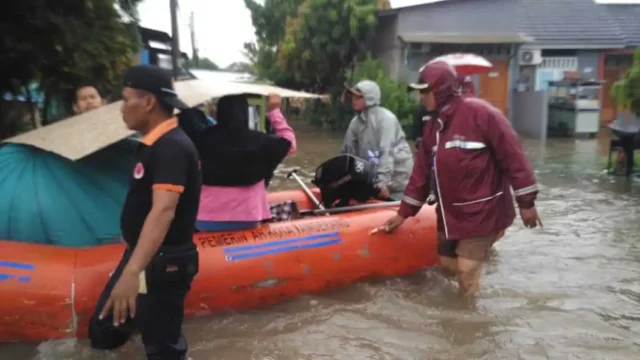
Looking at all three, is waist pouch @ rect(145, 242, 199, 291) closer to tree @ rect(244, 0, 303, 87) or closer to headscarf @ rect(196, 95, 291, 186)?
headscarf @ rect(196, 95, 291, 186)

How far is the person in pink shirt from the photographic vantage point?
14.8ft

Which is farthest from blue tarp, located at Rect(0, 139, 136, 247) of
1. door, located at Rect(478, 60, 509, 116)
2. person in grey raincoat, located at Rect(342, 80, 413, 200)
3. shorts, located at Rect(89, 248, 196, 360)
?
door, located at Rect(478, 60, 509, 116)

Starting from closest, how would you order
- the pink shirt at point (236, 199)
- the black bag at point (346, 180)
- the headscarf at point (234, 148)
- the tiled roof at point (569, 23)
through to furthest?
the headscarf at point (234, 148), the pink shirt at point (236, 199), the black bag at point (346, 180), the tiled roof at point (569, 23)

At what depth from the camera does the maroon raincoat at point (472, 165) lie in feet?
14.2

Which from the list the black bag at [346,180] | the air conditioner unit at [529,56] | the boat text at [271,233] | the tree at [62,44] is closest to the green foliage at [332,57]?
the air conditioner unit at [529,56]

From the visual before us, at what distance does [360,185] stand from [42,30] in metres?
2.72

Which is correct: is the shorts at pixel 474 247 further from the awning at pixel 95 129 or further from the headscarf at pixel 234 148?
the awning at pixel 95 129

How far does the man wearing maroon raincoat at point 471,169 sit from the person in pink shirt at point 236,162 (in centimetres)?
97

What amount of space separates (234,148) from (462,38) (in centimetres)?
1678

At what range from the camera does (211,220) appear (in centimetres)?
476

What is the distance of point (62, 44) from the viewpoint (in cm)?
483

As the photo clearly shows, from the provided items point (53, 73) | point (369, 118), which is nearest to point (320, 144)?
point (369, 118)

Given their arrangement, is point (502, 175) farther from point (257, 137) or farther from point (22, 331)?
point (22, 331)

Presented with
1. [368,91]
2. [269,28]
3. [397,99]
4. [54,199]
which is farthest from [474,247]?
[269,28]
